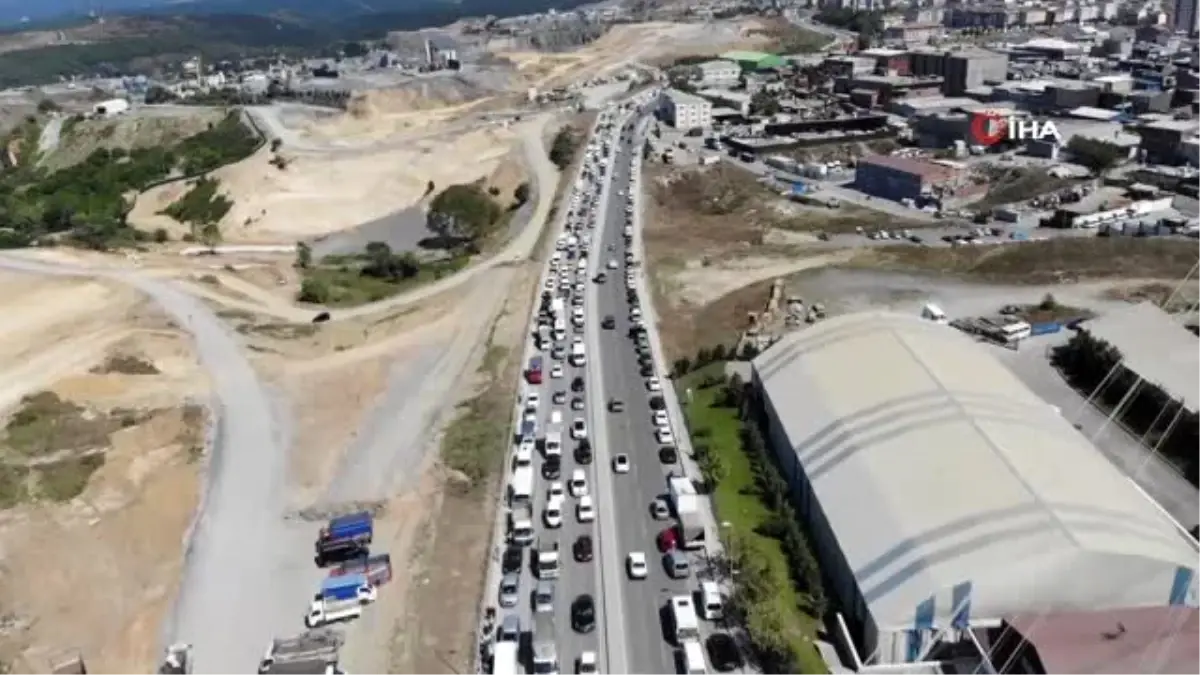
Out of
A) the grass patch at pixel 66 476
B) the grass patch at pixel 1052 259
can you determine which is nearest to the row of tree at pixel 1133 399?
the grass patch at pixel 1052 259

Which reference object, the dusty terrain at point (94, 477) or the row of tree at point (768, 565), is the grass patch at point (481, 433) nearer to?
the row of tree at point (768, 565)

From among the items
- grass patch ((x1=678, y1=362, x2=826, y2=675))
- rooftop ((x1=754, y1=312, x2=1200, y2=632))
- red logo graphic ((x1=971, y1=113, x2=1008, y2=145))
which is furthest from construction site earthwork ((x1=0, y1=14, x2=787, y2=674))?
red logo graphic ((x1=971, y1=113, x2=1008, y2=145))

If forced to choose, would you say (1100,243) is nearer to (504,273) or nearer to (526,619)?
(504,273)

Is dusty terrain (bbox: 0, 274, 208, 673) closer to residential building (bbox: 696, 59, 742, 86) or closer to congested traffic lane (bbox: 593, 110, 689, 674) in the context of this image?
congested traffic lane (bbox: 593, 110, 689, 674)

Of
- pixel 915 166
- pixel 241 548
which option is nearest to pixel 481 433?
pixel 241 548

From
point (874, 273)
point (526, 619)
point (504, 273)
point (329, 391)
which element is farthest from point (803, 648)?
point (504, 273)

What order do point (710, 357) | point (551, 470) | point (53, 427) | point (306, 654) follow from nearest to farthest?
point (306, 654)
point (551, 470)
point (53, 427)
point (710, 357)

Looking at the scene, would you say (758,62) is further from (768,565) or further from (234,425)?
(768,565)
